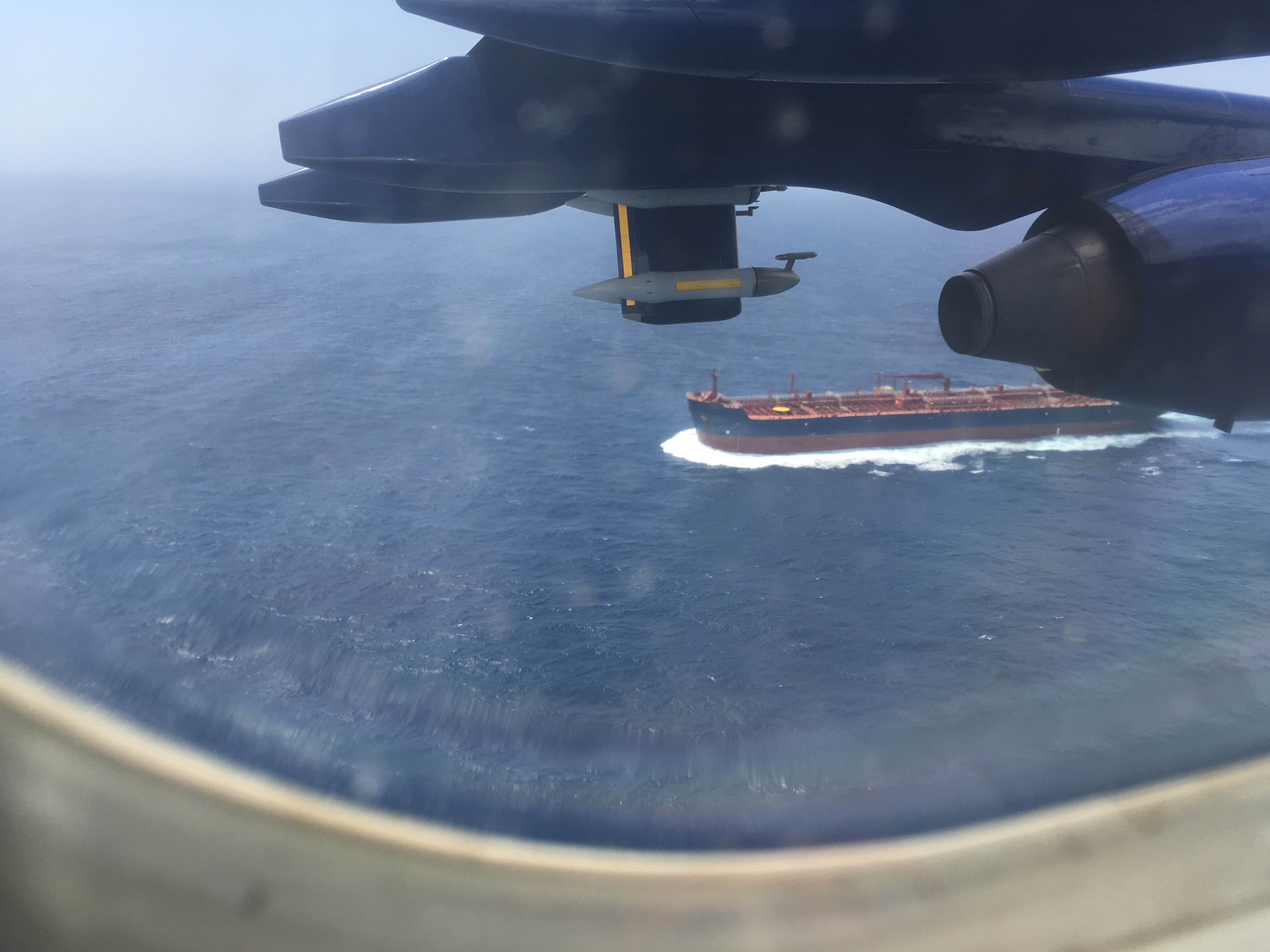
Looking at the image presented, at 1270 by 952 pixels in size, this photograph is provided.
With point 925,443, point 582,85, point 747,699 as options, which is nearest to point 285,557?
point 747,699

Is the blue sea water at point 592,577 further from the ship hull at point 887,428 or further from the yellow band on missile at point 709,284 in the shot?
the yellow band on missile at point 709,284

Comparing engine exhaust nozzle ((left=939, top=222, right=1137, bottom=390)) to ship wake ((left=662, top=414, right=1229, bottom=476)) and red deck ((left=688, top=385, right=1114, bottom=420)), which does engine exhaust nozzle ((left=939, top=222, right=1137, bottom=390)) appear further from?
red deck ((left=688, top=385, right=1114, bottom=420))

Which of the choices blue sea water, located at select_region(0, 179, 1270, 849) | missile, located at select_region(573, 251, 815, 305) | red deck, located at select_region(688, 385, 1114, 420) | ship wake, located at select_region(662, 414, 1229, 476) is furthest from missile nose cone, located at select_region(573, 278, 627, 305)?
red deck, located at select_region(688, 385, 1114, 420)

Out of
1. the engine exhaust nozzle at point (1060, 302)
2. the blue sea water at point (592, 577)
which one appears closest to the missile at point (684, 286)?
the engine exhaust nozzle at point (1060, 302)

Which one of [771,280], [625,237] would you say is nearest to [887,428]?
[771,280]

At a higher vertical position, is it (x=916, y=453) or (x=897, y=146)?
(x=897, y=146)

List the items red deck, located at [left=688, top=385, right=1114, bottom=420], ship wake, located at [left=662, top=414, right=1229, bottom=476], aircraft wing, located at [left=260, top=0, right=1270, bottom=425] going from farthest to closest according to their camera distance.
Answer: red deck, located at [left=688, top=385, right=1114, bottom=420]
ship wake, located at [left=662, top=414, right=1229, bottom=476]
aircraft wing, located at [left=260, top=0, right=1270, bottom=425]

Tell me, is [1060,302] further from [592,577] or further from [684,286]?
[592,577]
